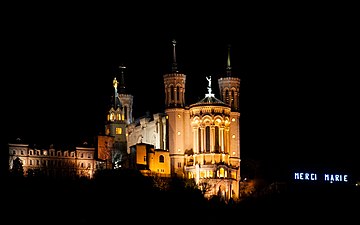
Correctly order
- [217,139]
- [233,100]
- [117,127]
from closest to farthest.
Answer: [217,139], [233,100], [117,127]

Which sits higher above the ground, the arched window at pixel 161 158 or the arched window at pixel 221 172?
the arched window at pixel 161 158

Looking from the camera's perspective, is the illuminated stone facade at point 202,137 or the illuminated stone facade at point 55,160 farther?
the illuminated stone facade at point 202,137

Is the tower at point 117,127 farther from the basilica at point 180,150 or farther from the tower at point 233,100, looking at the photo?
the tower at point 233,100

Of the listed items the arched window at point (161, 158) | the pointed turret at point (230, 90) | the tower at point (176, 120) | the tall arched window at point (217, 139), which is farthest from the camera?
the pointed turret at point (230, 90)

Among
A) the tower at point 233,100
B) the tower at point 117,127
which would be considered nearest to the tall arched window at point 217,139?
the tower at point 233,100

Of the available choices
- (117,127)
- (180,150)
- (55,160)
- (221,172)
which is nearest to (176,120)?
(180,150)

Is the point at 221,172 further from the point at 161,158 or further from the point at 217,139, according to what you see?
the point at 161,158

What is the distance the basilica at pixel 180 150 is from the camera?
351 ft

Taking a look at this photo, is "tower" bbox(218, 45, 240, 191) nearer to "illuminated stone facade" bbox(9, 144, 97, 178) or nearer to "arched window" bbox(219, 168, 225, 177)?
"arched window" bbox(219, 168, 225, 177)

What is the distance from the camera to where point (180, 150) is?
110 meters

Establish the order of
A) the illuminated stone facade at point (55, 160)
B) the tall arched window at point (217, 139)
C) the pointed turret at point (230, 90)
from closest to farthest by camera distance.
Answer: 1. the illuminated stone facade at point (55, 160)
2. the tall arched window at point (217, 139)
3. the pointed turret at point (230, 90)

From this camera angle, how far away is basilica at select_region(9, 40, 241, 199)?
4215 inches

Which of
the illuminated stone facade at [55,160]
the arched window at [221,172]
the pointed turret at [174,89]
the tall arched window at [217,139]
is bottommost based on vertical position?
the arched window at [221,172]

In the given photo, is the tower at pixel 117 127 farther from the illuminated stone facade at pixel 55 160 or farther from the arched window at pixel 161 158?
the arched window at pixel 161 158
